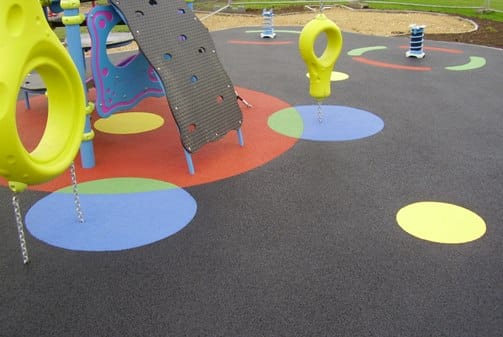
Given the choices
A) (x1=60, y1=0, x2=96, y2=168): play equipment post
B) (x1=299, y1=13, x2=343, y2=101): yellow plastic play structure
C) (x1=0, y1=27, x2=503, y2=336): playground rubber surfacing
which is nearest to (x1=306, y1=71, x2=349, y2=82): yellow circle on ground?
(x1=0, y1=27, x2=503, y2=336): playground rubber surfacing

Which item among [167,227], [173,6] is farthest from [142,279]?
[173,6]

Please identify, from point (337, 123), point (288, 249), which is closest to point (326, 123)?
point (337, 123)

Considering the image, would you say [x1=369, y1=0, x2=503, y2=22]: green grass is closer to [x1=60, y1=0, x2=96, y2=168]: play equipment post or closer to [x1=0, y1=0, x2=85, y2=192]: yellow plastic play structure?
[x1=60, y1=0, x2=96, y2=168]: play equipment post

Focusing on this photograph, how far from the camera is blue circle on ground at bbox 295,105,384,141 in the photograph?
179 inches

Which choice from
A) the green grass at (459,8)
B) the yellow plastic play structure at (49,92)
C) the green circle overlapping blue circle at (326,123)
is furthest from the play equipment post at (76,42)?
the green grass at (459,8)

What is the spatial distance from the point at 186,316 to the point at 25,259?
1.06 meters

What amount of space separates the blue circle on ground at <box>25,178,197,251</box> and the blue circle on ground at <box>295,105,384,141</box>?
5.38 ft

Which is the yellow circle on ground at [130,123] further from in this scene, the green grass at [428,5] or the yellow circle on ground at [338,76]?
the green grass at [428,5]

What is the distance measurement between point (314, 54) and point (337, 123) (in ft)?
2.69

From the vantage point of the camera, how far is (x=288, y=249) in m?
2.79

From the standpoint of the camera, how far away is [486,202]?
3303 mm

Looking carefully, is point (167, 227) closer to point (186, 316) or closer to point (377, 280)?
point (186, 316)

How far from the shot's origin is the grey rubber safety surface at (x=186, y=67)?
3832 millimetres

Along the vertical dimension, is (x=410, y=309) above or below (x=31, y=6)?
below
